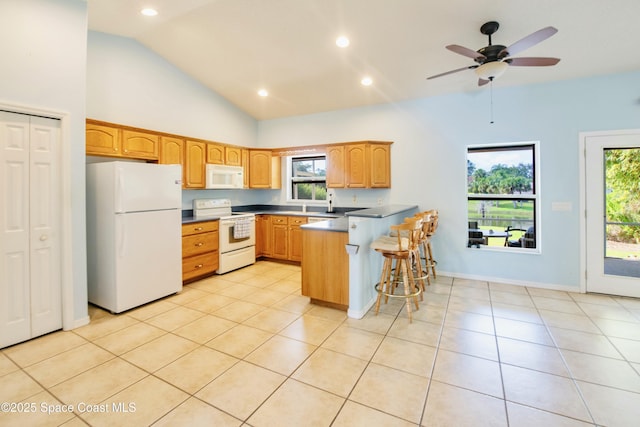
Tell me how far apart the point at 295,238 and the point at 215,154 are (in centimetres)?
199

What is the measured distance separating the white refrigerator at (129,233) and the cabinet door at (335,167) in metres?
2.53

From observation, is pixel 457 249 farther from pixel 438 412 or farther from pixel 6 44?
pixel 6 44

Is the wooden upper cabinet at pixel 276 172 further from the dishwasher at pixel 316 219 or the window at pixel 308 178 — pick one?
the dishwasher at pixel 316 219

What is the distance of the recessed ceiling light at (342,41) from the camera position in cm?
340

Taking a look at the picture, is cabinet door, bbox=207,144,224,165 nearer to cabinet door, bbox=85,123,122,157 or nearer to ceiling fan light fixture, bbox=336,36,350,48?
cabinet door, bbox=85,123,122,157

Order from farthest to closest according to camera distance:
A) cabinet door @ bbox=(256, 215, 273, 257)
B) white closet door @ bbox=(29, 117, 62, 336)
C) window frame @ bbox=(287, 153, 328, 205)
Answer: window frame @ bbox=(287, 153, 328, 205), cabinet door @ bbox=(256, 215, 273, 257), white closet door @ bbox=(29, 117, 62, 336)

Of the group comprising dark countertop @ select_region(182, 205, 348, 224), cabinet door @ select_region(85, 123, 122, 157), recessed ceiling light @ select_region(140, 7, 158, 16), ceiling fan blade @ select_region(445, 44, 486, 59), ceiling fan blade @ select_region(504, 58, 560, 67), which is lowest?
dark countertop @ select_region(182, 205, 348, 224)

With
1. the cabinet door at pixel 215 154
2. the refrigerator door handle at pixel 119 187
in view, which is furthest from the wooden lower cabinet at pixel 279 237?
the refrigerator door handle at pixel 119 187

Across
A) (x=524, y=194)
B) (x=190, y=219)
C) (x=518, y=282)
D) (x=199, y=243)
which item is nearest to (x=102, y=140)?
(x=190, y=219)

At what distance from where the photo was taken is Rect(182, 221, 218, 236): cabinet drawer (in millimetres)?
4059

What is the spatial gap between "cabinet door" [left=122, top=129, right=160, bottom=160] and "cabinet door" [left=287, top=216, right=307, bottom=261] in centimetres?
237

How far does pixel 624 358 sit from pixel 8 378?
469 cm

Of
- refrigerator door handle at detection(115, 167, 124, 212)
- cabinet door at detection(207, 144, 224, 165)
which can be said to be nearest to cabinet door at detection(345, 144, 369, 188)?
cabinet door at detection(207, 144, 224, 165)

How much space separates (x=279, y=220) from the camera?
536cm
